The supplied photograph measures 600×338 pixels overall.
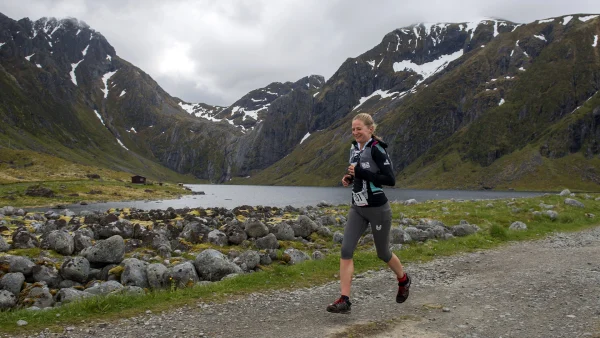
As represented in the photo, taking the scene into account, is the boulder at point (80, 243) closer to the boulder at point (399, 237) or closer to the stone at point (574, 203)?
the boulder at point (399, 237)

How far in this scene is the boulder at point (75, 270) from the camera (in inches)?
573

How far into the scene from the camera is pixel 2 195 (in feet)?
254

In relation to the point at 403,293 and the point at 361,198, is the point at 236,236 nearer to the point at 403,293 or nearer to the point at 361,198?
the point at 403,293

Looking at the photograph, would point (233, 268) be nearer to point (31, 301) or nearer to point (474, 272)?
point (31, 301)

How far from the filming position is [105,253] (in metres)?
16.3

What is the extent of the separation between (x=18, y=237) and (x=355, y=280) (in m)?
19.4

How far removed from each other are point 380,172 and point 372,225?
1.26 meters

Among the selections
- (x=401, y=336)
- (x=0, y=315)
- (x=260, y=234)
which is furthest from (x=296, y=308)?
(x=260, y=234)

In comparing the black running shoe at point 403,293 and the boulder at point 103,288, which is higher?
the black running shoe at point 403,293

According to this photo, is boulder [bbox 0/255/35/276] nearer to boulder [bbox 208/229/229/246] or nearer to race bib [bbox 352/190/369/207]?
boulder [bbox 208/229/229/246]

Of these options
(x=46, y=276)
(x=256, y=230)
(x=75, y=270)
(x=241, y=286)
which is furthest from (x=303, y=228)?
(x=46, y=276)

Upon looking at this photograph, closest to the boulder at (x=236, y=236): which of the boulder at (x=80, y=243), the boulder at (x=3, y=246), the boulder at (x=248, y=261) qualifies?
the boulder at (x=248, y=261)

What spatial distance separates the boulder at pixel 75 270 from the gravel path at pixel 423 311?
7536mm

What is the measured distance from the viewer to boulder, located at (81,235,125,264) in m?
16.1
